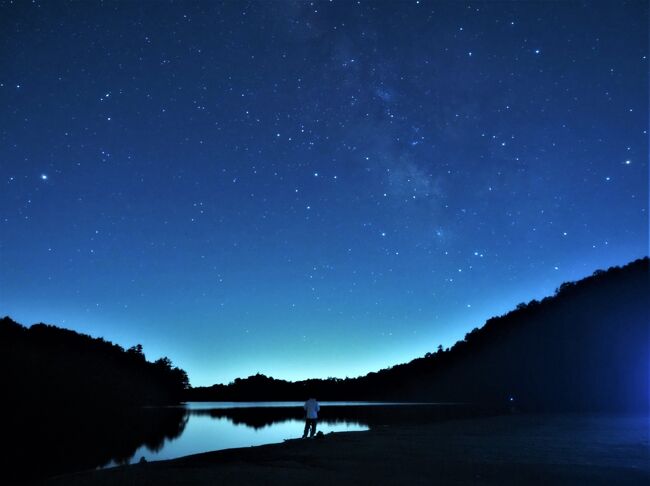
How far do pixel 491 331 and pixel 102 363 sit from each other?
120129 millimetres

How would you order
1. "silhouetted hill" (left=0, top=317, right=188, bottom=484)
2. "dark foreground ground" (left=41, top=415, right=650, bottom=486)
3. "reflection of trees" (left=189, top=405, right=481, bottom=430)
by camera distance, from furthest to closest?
"reflection of trees" (left=189, top=405, right=481, bottom=430) → "silhouetted hill" (left=0, top=317, right=188, bottom=484) → "dark foreground ground" (left=41, top=415, right=650, bottom=486)

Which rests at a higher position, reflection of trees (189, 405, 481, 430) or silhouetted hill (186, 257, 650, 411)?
silhouetted hill (186, 257, 650, 411)

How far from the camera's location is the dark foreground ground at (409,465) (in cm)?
1025

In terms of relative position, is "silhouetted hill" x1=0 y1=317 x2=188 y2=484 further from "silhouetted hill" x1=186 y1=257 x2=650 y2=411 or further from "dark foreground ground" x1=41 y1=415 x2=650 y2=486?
"silhouetted hill" x1=186 y1=257 x2=650 y2=411

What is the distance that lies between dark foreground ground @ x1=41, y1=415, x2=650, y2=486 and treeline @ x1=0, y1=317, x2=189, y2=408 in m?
86.7

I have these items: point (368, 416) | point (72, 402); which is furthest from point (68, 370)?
point (368, 416)

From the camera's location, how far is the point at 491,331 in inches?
6073

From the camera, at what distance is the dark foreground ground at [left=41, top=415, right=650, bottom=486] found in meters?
10.2

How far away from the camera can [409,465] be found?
12070mm

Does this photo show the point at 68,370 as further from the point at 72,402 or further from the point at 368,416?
the point at 368,416

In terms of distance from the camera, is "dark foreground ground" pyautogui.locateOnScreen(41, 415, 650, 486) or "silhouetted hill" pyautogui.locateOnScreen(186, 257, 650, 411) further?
"silhouetted hill" pyautogui.locateOnScreen(186, 257, 650, 411)

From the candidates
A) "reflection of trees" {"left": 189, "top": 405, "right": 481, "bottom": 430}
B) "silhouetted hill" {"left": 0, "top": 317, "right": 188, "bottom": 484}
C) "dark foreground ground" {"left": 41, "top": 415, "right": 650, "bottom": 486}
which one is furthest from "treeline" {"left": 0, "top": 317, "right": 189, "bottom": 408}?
"dark foreground ground" {"left": 41, "top": 415, "right": 650, "bottom": 486}

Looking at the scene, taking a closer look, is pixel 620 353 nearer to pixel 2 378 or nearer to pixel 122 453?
pixel 122 453

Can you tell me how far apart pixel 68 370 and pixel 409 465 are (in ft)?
388
